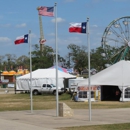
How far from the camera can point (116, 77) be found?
3962cm

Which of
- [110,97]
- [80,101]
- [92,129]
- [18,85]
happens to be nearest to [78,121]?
[92,129]

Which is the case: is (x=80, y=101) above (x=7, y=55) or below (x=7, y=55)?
below

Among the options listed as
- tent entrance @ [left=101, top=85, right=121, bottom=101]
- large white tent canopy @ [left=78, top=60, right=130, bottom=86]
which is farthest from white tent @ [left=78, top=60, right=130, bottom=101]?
tent entrance @ [left=101, top=85, right=121, bottom=101]

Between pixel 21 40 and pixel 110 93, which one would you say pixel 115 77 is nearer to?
pixel 110 93

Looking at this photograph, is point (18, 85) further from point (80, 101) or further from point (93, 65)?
point (93, 65)

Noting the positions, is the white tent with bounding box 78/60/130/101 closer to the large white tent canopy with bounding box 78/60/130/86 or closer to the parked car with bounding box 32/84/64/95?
the large white tent canopy with bounding box 78/60/130/86

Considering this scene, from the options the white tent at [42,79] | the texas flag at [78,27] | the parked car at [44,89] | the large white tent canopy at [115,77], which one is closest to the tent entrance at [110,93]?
the large white tent canopy at [115,77]

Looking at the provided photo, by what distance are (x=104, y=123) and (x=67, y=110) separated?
3.64 meters

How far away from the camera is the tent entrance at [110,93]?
1615 inches

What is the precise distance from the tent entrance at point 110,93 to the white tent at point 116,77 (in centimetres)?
108

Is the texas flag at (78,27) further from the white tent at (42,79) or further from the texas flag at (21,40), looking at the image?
the white tent at (42,79)

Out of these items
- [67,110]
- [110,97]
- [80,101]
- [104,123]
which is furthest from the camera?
[110,97]

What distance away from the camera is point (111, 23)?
5678 cm

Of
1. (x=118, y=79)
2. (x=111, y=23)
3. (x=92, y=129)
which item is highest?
(x=111, y=23)
